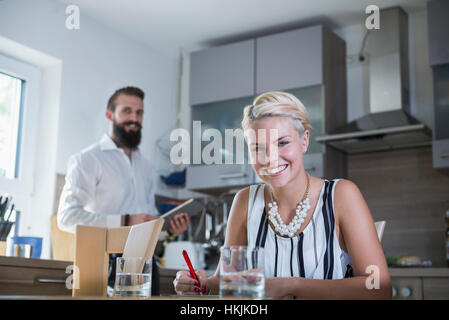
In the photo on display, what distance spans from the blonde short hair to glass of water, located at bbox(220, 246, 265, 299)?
0.66m

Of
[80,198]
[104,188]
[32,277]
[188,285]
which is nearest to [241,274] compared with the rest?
[188,285]

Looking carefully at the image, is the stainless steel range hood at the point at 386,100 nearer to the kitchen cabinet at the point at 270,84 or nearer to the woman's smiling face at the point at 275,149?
the kitchen cabinet at the point at 270,84

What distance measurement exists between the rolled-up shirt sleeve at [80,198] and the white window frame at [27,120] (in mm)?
486

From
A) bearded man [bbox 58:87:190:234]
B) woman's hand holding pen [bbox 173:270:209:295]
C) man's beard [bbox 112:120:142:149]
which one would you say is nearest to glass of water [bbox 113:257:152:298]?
woman's hand holding pen [bbox 173:270:209:295]

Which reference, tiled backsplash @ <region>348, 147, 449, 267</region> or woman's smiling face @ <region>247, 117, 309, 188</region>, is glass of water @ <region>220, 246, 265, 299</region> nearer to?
woman's smiling face @ <region>247, 117, 309, 188</region>


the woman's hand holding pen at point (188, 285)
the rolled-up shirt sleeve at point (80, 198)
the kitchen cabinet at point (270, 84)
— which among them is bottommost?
the woman's hand holding pen at point (188, 285)

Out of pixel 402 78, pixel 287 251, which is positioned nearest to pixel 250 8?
pixel 402 78

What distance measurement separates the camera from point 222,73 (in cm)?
417

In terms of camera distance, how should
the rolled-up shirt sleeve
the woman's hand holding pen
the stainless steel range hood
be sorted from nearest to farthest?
the woman's hand holding pen < the rolled-up shirt sleeve < the stainless steel range hood

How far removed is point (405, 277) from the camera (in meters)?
3.02

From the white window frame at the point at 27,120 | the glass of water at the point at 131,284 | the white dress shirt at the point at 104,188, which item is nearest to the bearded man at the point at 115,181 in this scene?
the white dress shirt at the point at 104,188

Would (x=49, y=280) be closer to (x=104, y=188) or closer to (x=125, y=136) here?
(x=104, y=188)

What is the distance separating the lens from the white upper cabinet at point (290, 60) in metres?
3.78

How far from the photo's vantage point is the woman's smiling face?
1.56m
